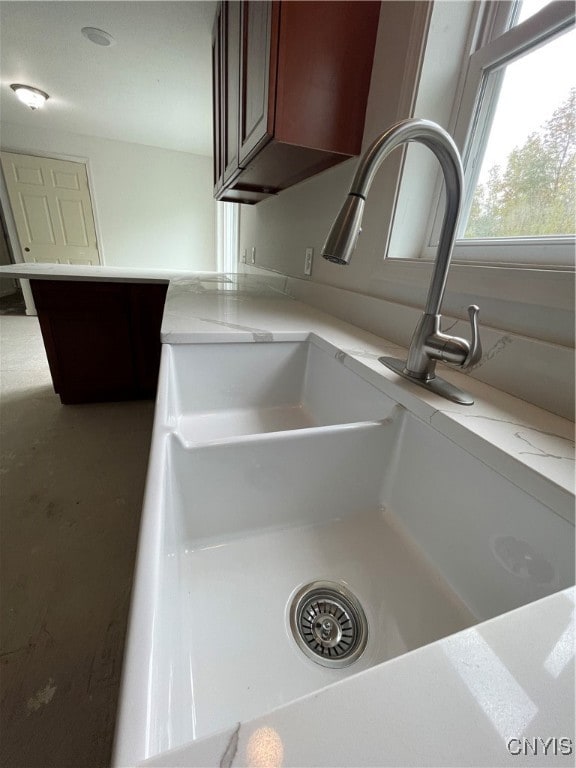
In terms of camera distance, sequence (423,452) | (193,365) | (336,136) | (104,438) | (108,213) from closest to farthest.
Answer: (423,452)
(193,365)
(336,136)
(104,438)
(108,213)

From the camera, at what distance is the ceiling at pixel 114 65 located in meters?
1.86

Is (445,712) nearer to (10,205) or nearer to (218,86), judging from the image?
(218,86)

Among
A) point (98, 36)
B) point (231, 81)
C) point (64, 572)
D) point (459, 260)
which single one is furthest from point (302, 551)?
point (98, 36)

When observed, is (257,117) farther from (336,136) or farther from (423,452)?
(423,452)

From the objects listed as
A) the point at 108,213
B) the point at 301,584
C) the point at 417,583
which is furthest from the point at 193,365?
the point at 108,213

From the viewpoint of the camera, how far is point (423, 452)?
580mm

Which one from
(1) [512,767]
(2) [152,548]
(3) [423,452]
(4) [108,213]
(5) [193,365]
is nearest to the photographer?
(1) [512,767]

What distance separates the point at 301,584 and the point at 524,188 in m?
1.01

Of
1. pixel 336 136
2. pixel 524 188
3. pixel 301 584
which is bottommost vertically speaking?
pixel 301 584

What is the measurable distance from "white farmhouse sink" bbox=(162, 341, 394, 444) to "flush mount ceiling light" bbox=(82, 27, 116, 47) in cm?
259

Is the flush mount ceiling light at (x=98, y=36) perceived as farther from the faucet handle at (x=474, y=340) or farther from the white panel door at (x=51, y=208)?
the faucet handle at (x=474, y=340)

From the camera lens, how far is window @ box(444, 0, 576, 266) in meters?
0.68

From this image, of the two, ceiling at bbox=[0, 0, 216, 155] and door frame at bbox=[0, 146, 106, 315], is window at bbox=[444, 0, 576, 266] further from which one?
door frame at bbox=[0, 146, 106, 315]

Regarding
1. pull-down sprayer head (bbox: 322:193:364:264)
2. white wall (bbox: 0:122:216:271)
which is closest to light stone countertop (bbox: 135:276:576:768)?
pull-down sprayer head (bbox: 322:193:364:264)
